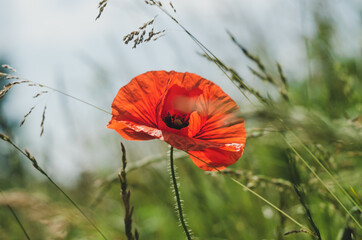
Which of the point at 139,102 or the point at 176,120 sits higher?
the point at 139,102

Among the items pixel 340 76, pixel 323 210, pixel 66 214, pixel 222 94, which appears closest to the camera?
pixel 222 94

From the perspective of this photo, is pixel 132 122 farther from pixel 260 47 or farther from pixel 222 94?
pixel 260 47

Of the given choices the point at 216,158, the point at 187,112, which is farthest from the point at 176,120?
the point at 216,158

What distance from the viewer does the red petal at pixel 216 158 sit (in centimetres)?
102

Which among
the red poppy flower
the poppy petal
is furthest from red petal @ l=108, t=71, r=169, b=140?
the poppy petal

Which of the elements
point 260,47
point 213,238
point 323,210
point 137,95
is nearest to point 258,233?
point 213,238

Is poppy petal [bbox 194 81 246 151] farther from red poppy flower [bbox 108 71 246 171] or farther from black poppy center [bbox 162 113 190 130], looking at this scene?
black poppy center [bbox 162 113 190 130]

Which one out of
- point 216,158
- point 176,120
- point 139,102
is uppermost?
point 139,102

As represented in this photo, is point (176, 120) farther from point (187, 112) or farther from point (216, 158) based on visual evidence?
point (216, 158)

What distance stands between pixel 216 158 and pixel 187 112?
0.59ft

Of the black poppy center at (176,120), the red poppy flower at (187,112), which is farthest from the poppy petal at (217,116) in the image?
the black poppy center at (176,120)

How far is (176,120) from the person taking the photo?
119 centimetres

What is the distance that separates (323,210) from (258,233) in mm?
384

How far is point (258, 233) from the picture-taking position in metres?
1.70
